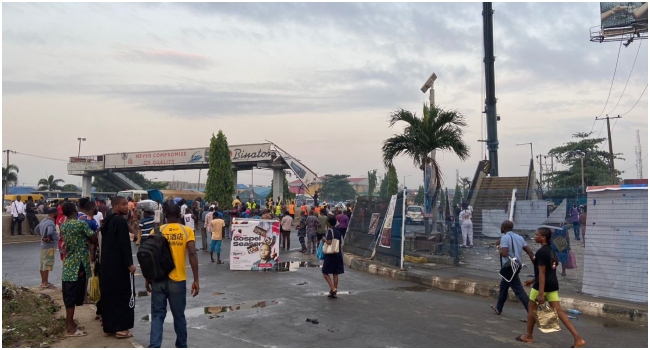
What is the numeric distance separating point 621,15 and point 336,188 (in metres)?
68.6

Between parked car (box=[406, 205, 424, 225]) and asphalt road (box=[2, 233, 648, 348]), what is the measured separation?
3806 millimetres

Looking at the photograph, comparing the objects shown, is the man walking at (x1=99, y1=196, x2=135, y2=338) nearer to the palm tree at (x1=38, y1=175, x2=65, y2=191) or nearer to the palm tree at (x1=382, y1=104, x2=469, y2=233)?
the palm tree at (x1=382, y1=104, x2=469, y2=233)

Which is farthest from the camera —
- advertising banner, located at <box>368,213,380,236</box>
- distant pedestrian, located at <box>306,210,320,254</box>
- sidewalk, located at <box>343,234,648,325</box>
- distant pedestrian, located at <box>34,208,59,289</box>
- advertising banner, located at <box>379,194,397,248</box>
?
distant pedestrian, located at <box>306,210,320,254</box>

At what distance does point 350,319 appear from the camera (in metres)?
8.52

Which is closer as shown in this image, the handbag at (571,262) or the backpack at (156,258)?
the backpack at (156,258)

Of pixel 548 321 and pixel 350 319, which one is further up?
pixel 548 321

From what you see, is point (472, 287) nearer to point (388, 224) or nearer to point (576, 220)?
point (576, 220)

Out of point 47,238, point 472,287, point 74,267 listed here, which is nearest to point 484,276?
point 472,287

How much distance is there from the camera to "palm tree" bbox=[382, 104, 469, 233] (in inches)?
753

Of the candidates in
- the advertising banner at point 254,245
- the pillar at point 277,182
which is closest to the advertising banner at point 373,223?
the advertising banner at point 254,245

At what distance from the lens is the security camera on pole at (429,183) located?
A: 16.7 meters

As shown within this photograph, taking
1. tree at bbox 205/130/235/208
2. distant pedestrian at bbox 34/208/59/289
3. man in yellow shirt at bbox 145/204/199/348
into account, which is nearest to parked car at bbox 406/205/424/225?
distant pedestrian at bbox 34/208/59/289

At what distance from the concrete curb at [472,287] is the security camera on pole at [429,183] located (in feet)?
7.66

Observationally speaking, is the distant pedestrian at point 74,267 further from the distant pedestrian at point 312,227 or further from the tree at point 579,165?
the tree at point 579,165
